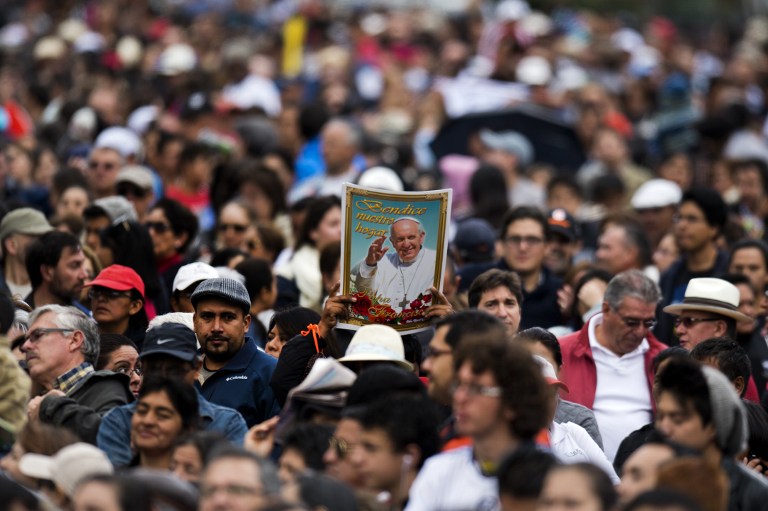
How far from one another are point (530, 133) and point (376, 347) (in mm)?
11652

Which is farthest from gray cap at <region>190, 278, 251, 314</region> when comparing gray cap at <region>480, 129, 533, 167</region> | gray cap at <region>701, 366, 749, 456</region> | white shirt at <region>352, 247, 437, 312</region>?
gray cap at <region>480, 129, 533, 167</region>

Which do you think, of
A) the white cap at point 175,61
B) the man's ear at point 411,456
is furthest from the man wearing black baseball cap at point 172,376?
the white cap at point 175,61

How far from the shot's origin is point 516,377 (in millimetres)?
7129

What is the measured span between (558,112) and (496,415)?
1441cm

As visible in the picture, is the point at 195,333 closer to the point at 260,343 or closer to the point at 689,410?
the point at 260,343

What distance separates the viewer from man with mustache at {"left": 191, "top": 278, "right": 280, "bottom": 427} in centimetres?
940

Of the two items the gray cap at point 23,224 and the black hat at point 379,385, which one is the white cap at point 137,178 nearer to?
the gray cap at point 23,224

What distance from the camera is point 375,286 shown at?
29.6 feet

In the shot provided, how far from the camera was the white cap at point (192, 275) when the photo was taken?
1062 centimetres

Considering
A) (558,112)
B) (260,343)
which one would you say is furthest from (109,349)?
(558,112)

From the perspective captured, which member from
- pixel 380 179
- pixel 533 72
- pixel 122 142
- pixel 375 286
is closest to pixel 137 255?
pixel 380 179

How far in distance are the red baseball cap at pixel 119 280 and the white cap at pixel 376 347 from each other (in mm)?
2459

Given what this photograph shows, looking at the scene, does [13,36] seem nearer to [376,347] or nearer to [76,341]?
[76,341]

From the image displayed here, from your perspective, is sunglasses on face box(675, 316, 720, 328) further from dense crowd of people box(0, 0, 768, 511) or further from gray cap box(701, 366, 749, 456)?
gray cap box(701, 366, 749, 456)
